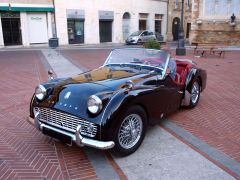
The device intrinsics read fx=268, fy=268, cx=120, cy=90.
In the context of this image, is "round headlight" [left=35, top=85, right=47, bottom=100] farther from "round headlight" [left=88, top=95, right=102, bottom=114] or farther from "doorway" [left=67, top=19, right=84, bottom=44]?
"doorway" [left=67, top=19, right=84, bottom=44]

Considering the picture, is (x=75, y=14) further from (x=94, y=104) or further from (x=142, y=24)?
(x=94, y=104)

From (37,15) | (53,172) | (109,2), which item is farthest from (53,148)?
(109,2)

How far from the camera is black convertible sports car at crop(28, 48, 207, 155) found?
3.43 m

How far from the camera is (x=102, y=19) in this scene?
2919 centimetres

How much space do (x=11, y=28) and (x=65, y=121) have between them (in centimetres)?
2304

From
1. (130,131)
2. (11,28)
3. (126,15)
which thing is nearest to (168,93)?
(130,131)

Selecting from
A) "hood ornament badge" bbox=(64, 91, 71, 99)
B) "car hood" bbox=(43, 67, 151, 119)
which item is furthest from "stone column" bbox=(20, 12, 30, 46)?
"hood ornament badge" bbox=(64, 91, 71, 99)

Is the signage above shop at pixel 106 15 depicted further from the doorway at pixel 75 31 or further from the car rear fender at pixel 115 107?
the car rear fender at pixel 115 107

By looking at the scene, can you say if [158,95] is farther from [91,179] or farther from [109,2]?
[109,2]

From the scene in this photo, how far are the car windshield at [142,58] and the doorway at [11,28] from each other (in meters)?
21.3

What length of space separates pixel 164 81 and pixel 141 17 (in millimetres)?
29834

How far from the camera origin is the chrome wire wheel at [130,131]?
372cm

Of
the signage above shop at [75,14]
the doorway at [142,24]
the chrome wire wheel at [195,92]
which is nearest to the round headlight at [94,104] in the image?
the chrome wire wheel at [195,92]

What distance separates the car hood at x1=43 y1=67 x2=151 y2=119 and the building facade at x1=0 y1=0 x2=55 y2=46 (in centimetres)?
2169
